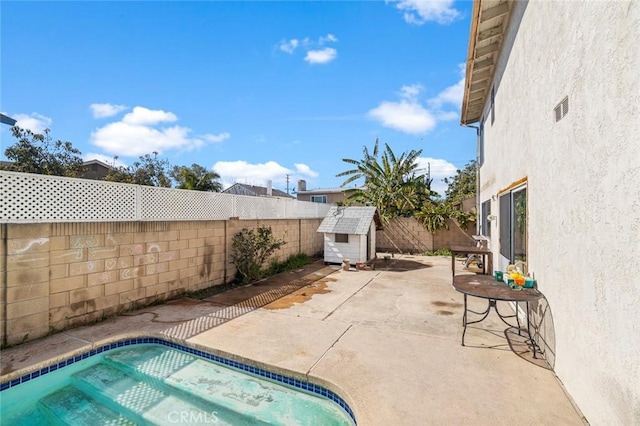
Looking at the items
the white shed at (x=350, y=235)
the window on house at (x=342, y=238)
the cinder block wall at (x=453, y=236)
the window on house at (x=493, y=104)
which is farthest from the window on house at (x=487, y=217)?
the window on house at (x=342, y=238)

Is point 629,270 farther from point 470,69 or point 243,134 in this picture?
point 243,134

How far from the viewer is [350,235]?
37.9 ft

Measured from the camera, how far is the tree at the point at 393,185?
16.7 m

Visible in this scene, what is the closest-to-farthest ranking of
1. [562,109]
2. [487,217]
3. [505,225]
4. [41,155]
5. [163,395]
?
[562,109], [163,395], [505,225], [487,217], [41,155]

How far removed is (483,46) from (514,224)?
483 centimetres

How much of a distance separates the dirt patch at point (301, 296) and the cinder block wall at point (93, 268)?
2351 millimetres

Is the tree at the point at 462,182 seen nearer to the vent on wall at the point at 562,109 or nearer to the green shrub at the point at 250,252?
the green shrub at the point at 250,252

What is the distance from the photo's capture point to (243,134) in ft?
68.7

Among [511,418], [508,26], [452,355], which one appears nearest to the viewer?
[511,418]

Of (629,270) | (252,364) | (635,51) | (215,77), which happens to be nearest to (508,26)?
(635,51)

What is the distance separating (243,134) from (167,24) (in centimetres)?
1166

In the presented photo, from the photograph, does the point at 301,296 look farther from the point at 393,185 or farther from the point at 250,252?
the point at 393,185

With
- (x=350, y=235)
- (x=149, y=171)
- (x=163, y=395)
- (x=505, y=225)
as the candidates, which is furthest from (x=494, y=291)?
(x=149, y=171)

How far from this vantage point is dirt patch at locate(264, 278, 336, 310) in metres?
6.65
